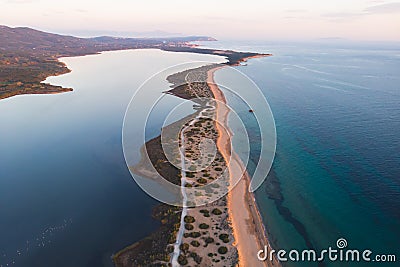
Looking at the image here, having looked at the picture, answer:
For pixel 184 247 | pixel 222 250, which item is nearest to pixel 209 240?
pixel 222 250

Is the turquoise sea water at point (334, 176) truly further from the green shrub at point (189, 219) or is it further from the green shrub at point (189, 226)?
the green shrub at point (189, 226)

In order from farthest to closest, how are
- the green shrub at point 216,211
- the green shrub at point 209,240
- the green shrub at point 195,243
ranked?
the green shrub at point 216,211 < the green shrub at point 209,240 < the green shrub at point 195,243

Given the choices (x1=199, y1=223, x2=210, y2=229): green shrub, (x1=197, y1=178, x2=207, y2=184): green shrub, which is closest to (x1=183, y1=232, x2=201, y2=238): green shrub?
(x1=199, y1=223, x2=210, y2=229): green shrub

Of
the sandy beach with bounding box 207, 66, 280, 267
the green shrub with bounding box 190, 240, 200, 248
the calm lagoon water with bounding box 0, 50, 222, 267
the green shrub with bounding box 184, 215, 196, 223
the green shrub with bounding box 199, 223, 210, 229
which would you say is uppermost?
the green shrub with bounding box 190, 240, 200, 248

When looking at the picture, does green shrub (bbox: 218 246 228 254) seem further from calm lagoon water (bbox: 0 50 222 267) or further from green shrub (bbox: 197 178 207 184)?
green shrub (bbox: 197 178 207 184)

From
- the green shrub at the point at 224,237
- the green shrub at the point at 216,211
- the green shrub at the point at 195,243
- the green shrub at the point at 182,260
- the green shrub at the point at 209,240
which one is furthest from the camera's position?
the green shrub at the point at 216,211

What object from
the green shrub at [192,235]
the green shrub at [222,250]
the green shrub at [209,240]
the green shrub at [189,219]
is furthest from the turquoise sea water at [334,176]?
the green shrub at [189,219]
